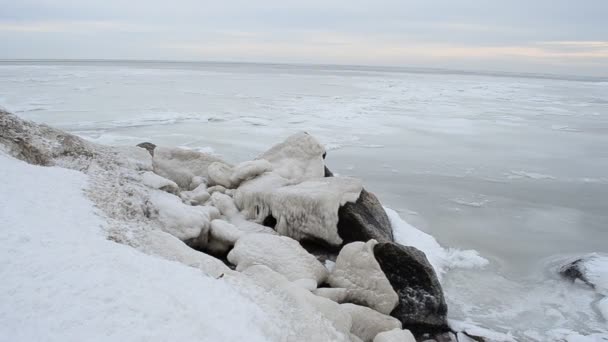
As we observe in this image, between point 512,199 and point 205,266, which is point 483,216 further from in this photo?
point 205,266

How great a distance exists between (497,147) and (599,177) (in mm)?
2932

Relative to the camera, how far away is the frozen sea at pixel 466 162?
482 centimetres

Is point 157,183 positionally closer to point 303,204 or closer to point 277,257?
point 303,204

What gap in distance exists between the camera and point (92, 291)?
237cm

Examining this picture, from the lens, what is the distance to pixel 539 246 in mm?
5980

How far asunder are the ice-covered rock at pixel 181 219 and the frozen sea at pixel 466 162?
2567mm

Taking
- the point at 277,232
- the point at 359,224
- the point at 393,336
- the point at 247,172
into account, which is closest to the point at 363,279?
the point at 393,336

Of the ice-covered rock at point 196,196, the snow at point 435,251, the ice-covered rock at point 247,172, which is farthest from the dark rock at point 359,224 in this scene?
the ice-covered rock at point 196,196

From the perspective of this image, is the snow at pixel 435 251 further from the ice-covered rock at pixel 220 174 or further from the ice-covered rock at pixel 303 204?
the ice-covered rock at pixel 220 174

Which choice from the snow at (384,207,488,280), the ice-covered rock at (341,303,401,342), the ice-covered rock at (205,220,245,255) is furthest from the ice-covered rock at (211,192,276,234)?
the snow at (384,207,488,280)

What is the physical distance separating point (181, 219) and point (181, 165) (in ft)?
7.36

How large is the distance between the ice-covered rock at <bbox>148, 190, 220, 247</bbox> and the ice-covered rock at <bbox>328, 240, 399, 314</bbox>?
134 centimetres

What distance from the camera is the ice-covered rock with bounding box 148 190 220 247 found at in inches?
169

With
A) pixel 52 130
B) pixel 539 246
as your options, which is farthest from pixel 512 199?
pixel 52 130
